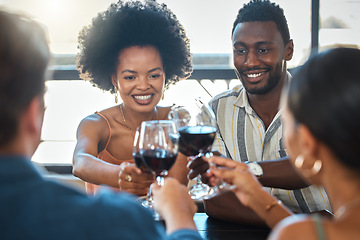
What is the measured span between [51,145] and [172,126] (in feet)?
12.2

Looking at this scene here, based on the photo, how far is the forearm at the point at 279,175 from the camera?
6.14ft

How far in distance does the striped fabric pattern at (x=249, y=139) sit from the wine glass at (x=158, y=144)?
3.11ft

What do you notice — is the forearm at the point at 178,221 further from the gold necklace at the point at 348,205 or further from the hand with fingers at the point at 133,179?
the hand with fingers at the point at 133,179

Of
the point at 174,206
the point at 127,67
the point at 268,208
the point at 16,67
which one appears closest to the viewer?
the point at 16,67

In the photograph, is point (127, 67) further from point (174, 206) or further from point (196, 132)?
point (174, 206)

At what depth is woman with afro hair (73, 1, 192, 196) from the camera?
2.19 m

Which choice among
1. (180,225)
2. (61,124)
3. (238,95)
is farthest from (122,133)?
(61,124)

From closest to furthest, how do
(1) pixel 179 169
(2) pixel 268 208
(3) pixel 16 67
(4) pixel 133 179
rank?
1. (3) pixel 16 67
2. (2) pixel 268 208
3. (4) pixel 133 179
4. (1) pixel 179 169

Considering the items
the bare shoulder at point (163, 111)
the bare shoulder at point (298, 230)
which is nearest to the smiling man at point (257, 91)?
the bare shoulder at point (163, 111)

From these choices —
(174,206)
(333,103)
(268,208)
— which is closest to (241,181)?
(268,208)

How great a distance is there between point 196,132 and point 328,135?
2.14 ft

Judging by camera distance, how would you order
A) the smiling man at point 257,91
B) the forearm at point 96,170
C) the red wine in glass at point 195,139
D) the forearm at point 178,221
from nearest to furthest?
1. the forearm at point 178,221
2. the red wine in glass at point 195,139
3. the forearm at point 96,170
4. the smiling man at point 257,91

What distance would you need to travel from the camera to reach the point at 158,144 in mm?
1326

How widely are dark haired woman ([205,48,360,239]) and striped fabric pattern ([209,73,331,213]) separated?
1208 millimetres
